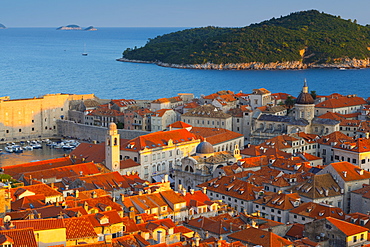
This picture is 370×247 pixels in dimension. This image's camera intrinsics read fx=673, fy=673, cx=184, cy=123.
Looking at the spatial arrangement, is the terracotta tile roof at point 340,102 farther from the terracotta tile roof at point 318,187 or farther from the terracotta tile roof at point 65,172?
the terracotta tile roof at point 65,172

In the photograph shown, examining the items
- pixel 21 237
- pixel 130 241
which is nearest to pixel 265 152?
pixel 130 241

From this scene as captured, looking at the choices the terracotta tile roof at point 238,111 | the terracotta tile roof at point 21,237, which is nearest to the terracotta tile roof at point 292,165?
the terracotta tile roof at point 238,111

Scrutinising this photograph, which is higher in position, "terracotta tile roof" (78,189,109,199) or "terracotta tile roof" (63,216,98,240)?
"terracotta tile roof" (63,216,98,240)

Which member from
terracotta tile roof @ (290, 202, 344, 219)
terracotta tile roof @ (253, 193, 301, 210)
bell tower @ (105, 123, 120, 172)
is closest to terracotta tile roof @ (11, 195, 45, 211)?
terracotta tile roof @ (253, 193, 301, 210)

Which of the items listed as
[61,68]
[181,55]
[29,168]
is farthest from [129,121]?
[181,55]

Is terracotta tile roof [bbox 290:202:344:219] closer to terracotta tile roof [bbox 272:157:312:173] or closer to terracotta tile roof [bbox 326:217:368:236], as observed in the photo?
terracotta tile roof [bbox 326:217:368:236]

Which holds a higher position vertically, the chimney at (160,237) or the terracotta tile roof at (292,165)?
the chimney at (160,237)

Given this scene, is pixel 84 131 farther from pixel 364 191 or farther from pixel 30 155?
pixel 364 191
